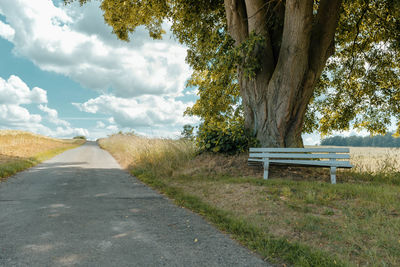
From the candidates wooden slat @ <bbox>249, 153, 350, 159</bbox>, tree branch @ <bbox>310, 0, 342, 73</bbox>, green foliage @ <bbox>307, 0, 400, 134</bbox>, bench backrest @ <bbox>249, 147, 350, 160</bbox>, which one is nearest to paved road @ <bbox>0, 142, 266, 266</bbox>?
wooden slat @ <bbox>249, 153, 350, 159</bbox>

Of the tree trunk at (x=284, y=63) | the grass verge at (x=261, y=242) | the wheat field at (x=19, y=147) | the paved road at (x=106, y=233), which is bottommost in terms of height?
the paved road at (x=106, y=233)

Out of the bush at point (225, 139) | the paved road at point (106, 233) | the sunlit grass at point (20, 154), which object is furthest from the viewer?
the sunlit grass at point (20, 154)

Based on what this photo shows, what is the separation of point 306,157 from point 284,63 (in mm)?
3378

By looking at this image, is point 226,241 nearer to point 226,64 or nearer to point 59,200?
point 59,200

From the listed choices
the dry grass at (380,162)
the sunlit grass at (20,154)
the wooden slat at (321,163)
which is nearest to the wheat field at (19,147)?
the sunlit grass at (20,154)

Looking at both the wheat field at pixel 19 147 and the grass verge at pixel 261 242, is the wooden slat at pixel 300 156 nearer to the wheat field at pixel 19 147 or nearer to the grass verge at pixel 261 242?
the grass verge at pixel 261 242

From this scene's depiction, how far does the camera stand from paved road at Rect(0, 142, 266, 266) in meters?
3.29

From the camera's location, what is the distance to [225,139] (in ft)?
33.4

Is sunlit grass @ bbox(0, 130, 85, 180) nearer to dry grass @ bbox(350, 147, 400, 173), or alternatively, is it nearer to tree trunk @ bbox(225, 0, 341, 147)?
tree trunk @ bbox(225, 0, 341, 147)

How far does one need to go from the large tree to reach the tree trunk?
3 cm

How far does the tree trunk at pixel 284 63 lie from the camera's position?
363 inches

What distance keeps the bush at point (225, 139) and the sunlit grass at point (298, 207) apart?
1.30 feet

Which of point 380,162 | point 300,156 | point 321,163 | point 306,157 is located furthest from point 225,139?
point 380,162

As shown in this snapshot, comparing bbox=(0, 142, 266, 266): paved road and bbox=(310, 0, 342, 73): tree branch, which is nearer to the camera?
bbox=(0, 142, 266, 266): paved road
